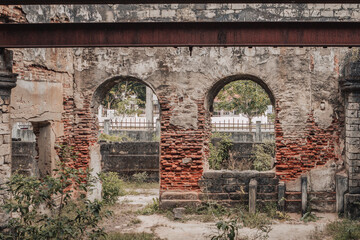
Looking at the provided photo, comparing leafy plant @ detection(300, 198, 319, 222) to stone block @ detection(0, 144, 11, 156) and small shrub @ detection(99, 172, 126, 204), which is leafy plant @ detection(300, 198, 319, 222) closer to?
small shrub @ detection(99, 172, 126, 204)

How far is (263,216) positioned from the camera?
7.95 metres

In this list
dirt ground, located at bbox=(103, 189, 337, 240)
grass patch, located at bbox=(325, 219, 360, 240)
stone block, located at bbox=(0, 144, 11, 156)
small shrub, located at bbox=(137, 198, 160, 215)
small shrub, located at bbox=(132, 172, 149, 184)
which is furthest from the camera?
small shrub, located at bbox=(132, 172, 149, 184)

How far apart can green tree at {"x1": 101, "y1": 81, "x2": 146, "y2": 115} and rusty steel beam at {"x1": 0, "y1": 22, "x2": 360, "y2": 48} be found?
15778 mm

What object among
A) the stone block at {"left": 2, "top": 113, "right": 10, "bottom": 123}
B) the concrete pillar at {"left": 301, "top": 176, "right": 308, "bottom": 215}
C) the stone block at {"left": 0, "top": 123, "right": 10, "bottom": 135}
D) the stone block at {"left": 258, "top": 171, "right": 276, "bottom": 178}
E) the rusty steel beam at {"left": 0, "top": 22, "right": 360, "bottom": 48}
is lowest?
the concrete pillar at {"left": 301, "top": 176, "right": 308, "bottom": 215}

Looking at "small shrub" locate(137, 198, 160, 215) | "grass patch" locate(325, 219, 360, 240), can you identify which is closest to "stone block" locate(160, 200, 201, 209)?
"small shrub" locate(137, 198, 160, 215)

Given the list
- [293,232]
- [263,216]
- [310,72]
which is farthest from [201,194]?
[310,72]

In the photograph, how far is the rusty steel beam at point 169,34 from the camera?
17.4 ft

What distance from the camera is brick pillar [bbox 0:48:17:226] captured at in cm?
578

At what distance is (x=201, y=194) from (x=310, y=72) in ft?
11.8

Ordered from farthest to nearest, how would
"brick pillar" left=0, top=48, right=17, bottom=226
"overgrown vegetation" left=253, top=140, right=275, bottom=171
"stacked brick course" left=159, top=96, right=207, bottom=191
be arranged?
1. "overgrown vegetation" left=253, top=140, right=275, bottom=171
2. "stacked brick course" left=159, top=96, right=207, bottom=191
3. "brick pillar" left=0, top=48, right=17, bottom=226

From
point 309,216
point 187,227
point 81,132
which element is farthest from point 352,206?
point 81,132

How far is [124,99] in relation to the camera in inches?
858

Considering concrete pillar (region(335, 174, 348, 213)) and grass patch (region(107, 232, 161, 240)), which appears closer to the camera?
grass patch (region(107, 232, 161, 240))

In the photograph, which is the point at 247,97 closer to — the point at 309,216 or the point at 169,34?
the point at 309,216
